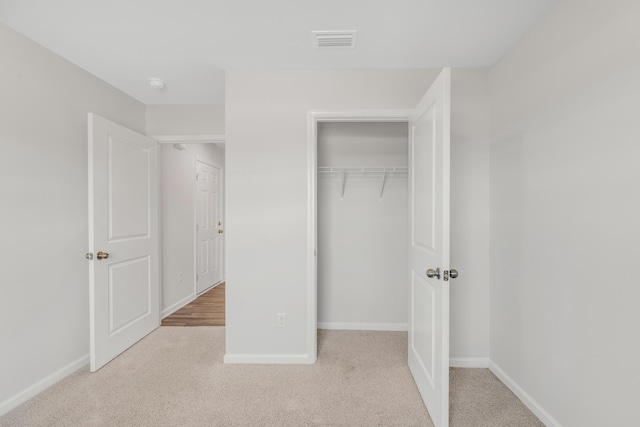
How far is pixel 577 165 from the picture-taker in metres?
1.56

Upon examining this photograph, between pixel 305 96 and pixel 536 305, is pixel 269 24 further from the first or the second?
pixel 536 305

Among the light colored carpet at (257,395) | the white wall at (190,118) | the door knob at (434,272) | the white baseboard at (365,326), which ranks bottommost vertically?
the light colored carpet at (257,395)

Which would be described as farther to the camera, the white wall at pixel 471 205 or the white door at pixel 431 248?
the white wall at pixel 471 205

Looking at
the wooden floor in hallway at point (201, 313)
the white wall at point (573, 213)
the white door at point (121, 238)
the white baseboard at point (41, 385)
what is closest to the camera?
the white wall at point (573, 213)

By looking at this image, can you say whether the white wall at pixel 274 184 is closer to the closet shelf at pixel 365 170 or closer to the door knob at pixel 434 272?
the closet shelf at pixel 365 170

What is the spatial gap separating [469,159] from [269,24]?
1.71 metres

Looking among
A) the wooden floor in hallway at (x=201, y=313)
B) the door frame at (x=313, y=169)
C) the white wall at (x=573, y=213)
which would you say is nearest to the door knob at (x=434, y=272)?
the white wall at (x=573, y=213)

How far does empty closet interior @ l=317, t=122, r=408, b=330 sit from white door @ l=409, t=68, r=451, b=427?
860 millimetres

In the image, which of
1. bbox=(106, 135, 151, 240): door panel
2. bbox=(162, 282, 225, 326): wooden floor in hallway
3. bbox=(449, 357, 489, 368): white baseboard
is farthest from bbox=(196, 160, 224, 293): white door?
bbox=(449, 357, 489, 368): white baseboard

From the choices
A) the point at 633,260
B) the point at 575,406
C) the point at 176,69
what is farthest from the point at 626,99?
the point at 176,69

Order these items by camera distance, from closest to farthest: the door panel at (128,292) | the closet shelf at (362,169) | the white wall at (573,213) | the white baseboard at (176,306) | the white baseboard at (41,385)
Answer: the white wall at (573,213), the white baseboard at (41,385), the door panel at (128,292), the closet shelf at (362,169), the white baseboard at (176,306)

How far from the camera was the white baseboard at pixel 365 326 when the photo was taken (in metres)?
3.23

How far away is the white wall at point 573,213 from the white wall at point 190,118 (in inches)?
101

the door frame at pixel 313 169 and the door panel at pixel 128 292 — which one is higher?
the door frame at pixel 313 169
